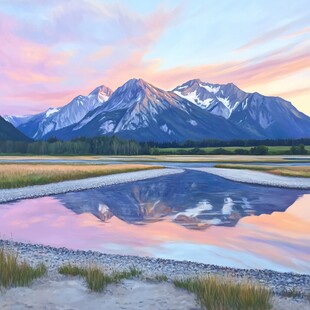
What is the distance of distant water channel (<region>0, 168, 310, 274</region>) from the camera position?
15469 mm

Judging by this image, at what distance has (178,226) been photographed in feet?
67.8

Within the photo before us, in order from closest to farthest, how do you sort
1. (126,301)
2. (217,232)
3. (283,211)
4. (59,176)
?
(126,301) < (217,232) < (283,211) < (59,176)

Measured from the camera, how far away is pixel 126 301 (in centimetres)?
882

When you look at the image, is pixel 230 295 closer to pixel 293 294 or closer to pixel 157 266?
pixel 293 294

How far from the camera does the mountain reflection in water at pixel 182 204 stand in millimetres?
23275

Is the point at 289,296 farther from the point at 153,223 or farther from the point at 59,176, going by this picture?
the point at 59,176

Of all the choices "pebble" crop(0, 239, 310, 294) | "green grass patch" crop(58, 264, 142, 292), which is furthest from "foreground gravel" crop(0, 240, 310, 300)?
"green grass patch" crop(58, 264, 142, 292)

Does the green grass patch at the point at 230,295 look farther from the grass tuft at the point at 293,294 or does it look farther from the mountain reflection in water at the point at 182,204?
the mountain reflection in water at the point at 182,204

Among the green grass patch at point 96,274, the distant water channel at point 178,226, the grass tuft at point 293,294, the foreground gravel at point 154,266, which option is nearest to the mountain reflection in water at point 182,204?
the distant water channel at point 178,226

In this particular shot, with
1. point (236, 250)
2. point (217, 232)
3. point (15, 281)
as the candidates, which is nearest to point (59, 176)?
point (217, 232)

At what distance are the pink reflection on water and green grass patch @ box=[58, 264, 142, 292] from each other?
14.0 ft

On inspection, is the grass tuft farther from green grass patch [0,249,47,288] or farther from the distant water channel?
green grass patch [0,249,47,288]

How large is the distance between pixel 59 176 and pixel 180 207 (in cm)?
2538

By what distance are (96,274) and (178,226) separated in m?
11.0
